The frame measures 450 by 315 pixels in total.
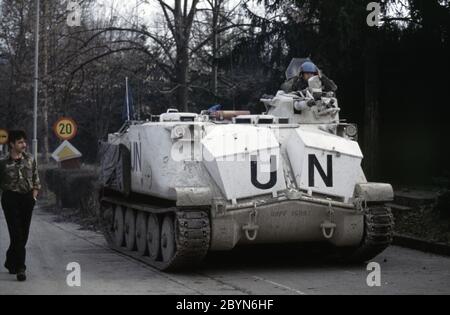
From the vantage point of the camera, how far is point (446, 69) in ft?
74.2

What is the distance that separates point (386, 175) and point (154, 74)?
775 centimetres

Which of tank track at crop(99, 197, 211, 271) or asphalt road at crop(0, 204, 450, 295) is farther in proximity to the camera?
tank track at crop(99, 197, 211, 271)

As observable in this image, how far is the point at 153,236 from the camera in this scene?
13742 millimetres

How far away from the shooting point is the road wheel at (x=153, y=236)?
13.5 metres

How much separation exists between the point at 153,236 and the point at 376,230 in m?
3.37

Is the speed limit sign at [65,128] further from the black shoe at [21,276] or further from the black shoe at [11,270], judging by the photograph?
the black shoe at [21,276]

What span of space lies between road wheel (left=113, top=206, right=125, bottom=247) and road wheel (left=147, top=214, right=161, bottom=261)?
1985 mm

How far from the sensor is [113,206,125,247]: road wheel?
1612cm

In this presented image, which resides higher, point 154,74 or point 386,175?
point 154,74

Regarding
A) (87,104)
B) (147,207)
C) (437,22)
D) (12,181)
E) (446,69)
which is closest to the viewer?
(12,181)

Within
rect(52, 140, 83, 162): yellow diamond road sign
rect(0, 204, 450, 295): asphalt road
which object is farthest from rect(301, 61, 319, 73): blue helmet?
rect(52, 140, 83, 162): yellow diamond road sign

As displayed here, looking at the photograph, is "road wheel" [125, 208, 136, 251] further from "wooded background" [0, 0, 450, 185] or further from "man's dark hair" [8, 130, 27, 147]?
"wooded background" [0, 0, 450, 185]
